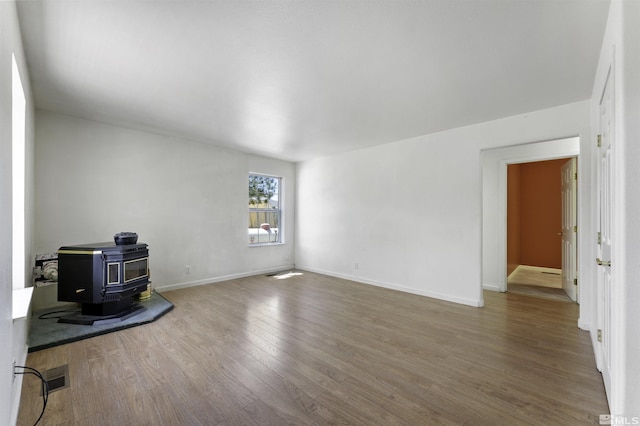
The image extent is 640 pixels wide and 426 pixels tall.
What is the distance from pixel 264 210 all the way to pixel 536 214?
6.59m

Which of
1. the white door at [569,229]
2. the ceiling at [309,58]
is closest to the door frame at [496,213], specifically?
the white door at [569,229]

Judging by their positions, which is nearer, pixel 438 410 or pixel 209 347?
pixel 438 410

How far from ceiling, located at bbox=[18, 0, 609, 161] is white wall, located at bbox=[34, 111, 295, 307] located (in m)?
0.53

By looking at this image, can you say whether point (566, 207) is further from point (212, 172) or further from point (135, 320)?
point (135, 320)

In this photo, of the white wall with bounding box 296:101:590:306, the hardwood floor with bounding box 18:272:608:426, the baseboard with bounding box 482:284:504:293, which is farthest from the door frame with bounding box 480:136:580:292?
the hardwood floor with bounding box 18:272:608:426

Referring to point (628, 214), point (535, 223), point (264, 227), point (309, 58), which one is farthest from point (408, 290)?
point (535, 223)

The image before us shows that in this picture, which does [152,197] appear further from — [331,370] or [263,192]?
[331,370]

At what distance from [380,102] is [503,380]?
9.55 ft

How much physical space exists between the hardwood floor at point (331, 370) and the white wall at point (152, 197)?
162 centimetres

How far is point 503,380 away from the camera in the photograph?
2.12 metres

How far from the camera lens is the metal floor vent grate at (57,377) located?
6.70 feet

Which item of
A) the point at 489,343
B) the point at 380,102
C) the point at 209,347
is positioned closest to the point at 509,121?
the point at 380,102

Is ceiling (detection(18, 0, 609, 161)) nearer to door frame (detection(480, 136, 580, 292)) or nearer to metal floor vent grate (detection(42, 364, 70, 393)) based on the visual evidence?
door frame (detection(480, 136, 580, 292))

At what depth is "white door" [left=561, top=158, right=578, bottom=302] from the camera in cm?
421
